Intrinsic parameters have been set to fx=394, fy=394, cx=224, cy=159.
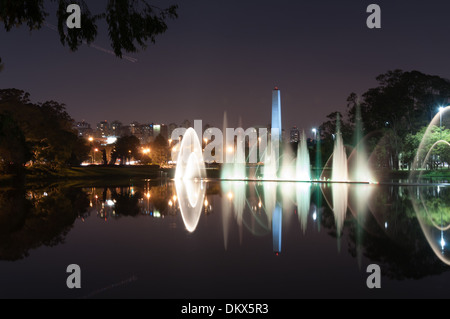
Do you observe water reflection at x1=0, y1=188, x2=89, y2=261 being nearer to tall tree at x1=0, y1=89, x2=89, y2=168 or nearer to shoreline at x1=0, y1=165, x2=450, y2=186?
shoreline at x1=0, y1=165, x2=450, y2=186

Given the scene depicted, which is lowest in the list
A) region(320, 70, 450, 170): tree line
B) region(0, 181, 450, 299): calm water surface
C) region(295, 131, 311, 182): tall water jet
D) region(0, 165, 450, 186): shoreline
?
region(0, 181, 450, 299): calm water surface

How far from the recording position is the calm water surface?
6934 millimetres

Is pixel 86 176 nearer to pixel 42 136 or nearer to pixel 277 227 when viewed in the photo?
pixel 42 136

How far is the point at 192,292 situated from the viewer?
22.0ft

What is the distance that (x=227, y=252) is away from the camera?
951cm

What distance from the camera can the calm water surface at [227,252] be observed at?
22.7 feet

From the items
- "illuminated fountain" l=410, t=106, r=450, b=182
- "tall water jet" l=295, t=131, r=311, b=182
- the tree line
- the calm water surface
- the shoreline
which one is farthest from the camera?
the tree line

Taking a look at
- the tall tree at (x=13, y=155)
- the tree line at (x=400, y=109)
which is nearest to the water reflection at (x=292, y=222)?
the tall tree at (x=13, y=155)

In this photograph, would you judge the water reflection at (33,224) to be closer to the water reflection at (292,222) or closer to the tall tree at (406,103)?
the water reflection at (292,222)

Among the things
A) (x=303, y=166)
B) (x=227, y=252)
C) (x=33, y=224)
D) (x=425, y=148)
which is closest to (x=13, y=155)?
(x=33, y=224)

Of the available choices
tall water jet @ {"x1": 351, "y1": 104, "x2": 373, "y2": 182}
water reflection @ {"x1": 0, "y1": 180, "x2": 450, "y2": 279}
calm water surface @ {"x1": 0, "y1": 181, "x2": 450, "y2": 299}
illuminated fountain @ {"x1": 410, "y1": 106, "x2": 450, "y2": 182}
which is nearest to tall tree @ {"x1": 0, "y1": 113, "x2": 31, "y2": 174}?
water reflection @ {"x1": 0, "y1": 180, "x2": 450, "y2": 279}
